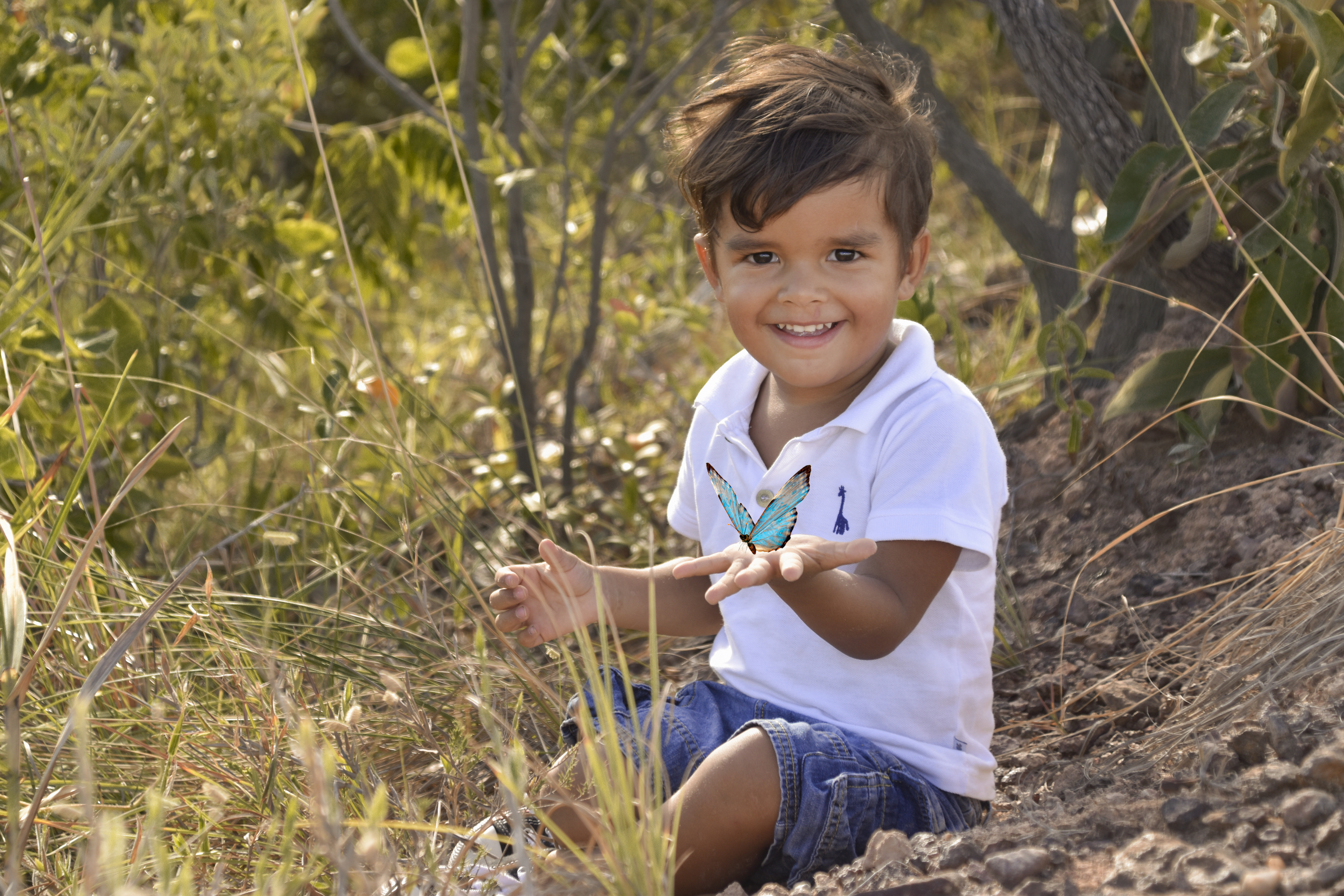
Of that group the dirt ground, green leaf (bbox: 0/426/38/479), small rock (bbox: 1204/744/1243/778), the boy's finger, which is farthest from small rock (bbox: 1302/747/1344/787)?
green leaf (bbox: 0/426/38/479)

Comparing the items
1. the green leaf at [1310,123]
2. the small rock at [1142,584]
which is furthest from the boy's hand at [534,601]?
the green leaf at [1310,123]

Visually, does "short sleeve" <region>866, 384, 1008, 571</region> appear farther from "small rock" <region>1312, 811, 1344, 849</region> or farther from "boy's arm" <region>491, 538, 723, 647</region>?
"small rock" <region>1312, 811, 1344, 849</region>

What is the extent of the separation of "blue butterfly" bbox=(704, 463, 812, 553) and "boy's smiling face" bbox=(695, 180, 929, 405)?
19cm

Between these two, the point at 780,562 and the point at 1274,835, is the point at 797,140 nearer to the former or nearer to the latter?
the point at 780,562

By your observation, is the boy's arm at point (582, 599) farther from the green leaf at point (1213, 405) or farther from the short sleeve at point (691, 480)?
the green leaf at point (1213, 405)

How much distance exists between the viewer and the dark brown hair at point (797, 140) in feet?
5.06

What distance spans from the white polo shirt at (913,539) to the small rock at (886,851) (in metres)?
0.31

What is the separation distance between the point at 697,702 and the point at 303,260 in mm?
1604

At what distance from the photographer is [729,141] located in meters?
1.60

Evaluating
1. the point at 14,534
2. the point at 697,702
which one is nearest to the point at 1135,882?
the point at 697,702

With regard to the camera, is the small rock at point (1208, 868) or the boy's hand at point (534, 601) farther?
the boy's hand at point (534, 601)

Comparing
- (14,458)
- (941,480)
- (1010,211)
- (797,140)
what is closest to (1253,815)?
(941,480)

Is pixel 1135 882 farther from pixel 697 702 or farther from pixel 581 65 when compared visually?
pixel 581 65

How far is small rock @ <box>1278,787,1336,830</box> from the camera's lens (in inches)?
40.6
